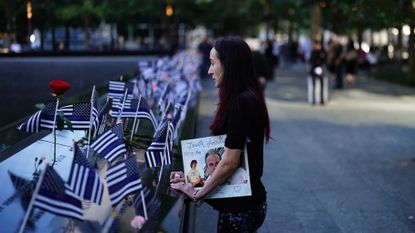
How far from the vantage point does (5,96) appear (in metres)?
11.7

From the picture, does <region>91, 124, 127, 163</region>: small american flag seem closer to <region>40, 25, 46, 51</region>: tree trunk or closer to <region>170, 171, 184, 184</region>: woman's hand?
<region>170, 171, 184, 184</region>: woman's hand

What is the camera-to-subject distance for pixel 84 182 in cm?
416

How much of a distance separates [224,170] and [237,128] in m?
0.26

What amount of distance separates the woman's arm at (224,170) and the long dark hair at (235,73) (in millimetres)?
246

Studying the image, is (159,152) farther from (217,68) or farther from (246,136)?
(246,136)

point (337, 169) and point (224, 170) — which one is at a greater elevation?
point (224, 170)

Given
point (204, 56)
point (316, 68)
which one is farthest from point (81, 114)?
point (204, 56)

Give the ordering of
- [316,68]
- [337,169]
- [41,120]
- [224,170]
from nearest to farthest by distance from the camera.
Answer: [224,170] → [41,120] → [337,169] → [316,68]

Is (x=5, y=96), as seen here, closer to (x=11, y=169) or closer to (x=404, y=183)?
(x=11, y=169)

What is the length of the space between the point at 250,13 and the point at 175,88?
39151mm

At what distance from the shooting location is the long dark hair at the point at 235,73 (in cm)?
414

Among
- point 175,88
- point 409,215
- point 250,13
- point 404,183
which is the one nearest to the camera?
point 409,215

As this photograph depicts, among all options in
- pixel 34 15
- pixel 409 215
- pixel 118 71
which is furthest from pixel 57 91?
pixel 118 71

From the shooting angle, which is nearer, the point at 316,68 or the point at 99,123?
the point at 99,123
